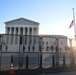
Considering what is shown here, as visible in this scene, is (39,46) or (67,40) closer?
(39,46)

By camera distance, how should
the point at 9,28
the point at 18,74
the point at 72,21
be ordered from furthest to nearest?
1. the point at 9,28
2. the point at 72,21
3. the point at 18,74

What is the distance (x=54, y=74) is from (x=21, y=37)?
407 centimetres

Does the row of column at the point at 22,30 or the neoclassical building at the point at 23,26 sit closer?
the row of column at the point at 22,30

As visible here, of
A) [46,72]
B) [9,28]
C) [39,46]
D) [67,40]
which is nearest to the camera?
[46,72]

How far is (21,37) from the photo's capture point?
14617 millimetres

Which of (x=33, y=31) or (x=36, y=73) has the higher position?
(x=33, y=31)

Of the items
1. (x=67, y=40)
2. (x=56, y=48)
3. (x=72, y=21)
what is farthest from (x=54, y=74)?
(x=72, y=21)

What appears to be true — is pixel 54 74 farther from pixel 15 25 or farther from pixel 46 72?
pixel 15 25

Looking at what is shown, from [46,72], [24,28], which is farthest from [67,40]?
[24,28]

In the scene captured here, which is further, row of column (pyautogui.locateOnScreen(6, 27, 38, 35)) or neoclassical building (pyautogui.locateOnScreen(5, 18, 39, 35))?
neoclassical building (pyautogui.locateOnScreen(5, 18, 39, 35))

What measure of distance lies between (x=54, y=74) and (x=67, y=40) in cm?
518

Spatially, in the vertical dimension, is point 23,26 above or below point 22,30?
above

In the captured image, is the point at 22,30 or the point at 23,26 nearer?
the point at 23,26

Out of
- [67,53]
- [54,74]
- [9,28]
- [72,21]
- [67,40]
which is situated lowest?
[54,74]
